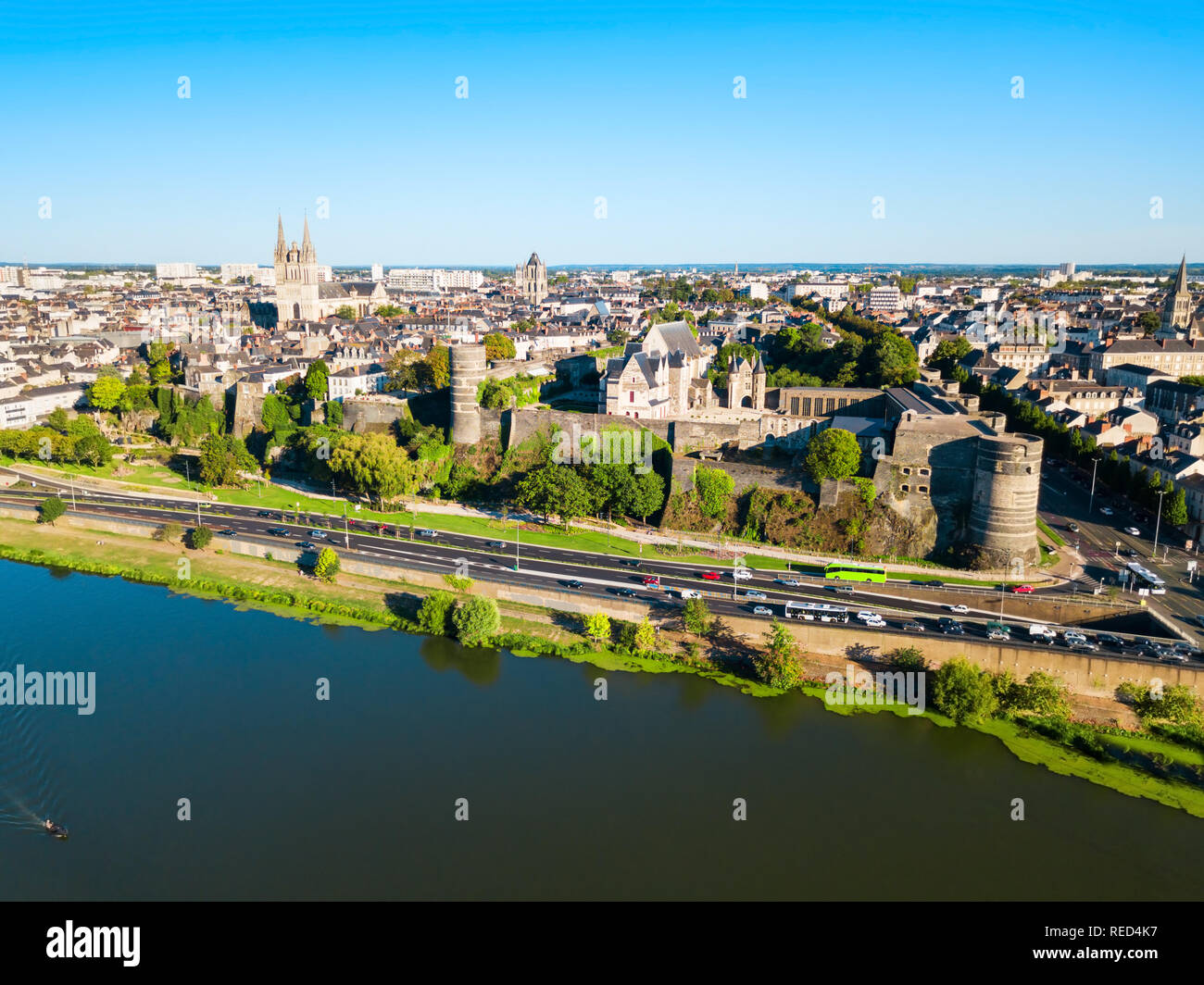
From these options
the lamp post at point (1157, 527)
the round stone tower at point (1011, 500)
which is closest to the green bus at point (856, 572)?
the round stone tower at point (1011, 500)

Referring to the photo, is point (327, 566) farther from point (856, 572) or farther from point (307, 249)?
point (307, 249)

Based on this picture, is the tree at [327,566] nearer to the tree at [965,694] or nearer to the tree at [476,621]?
the tree at [476,621]

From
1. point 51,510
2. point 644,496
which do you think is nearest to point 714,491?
point 644,496

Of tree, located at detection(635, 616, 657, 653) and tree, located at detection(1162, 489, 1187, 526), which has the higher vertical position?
tree, located at detection(1162, 489, 1187, 526)

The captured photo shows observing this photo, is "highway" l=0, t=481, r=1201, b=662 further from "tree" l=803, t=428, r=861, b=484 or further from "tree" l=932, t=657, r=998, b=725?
"tree" l=803, t=428, r=861, b=484

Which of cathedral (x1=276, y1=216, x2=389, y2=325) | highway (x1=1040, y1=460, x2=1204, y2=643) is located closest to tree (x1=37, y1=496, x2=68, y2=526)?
highway (x1=1040, y1=460, x2=1204, y2=643)
